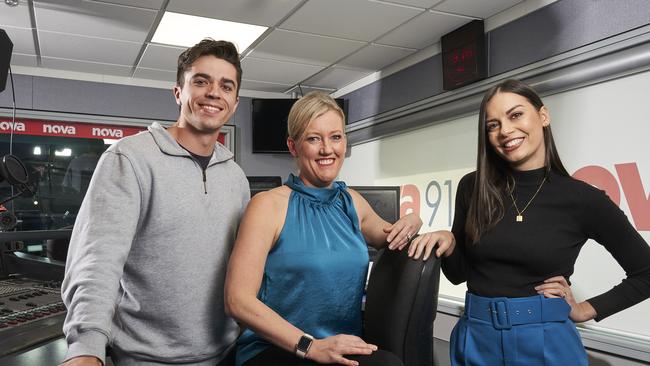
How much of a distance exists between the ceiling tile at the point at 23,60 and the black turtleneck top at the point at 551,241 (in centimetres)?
440

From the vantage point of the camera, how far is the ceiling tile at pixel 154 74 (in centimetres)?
495

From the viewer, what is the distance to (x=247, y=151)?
5.79m

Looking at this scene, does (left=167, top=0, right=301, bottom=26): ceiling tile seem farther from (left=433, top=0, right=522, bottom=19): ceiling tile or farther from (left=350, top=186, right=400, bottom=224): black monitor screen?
(left=350, top=186, right=400, bottom=224): black monitor screen

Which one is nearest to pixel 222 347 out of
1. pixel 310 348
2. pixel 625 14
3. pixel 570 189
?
pixel 310 348

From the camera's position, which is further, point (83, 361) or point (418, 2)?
point (418, 2)

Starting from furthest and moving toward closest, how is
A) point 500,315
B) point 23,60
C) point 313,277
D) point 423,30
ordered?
point 23,60 → point 423,30 → point 500,315 → point 313,277

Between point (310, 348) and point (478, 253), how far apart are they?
0.67 metres

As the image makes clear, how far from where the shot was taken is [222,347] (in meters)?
1.44

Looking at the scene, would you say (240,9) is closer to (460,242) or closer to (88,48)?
(88,48)

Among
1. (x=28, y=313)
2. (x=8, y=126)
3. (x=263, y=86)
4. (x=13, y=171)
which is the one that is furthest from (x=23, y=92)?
(x=28, y=313)

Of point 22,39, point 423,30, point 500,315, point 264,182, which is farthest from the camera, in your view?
point 264,182

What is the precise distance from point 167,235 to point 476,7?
8.91 ft

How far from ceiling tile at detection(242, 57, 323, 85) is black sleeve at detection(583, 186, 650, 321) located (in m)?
3.47

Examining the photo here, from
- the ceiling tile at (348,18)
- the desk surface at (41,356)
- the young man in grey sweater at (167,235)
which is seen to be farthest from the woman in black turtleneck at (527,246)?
the ceiling tile at (348,18)
